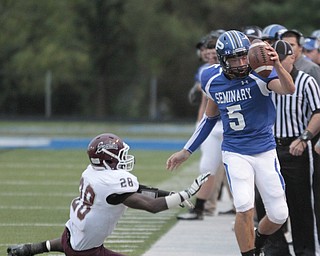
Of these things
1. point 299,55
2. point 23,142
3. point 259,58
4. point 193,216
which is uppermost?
point 259,58

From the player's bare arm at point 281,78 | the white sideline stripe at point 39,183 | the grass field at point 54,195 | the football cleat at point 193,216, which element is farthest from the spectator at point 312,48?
the white sideline stripe at point 39,183

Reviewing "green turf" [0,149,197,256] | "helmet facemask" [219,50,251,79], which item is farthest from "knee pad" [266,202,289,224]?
"green turf" [0,149,197,256]

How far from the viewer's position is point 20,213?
36.3 feet

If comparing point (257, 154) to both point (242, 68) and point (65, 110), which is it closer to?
point (242, 68)

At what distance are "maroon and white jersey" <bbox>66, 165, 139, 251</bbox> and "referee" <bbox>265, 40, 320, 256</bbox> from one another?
1.83 metres

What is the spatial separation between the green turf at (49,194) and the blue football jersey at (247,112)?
155 centimetres

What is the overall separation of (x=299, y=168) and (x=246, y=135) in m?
0.82

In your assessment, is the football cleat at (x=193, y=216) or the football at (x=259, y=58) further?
the football cleat at (x=193, y=216)

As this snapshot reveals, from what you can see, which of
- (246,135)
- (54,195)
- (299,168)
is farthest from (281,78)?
(54,195)

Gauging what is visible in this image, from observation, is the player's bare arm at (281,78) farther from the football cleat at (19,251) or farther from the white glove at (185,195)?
the football cleat at (19,251)

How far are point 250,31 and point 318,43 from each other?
0.83m

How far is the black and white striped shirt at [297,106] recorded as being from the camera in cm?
803

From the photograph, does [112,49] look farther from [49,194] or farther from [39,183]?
[49,194]

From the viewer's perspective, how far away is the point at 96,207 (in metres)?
6.78
